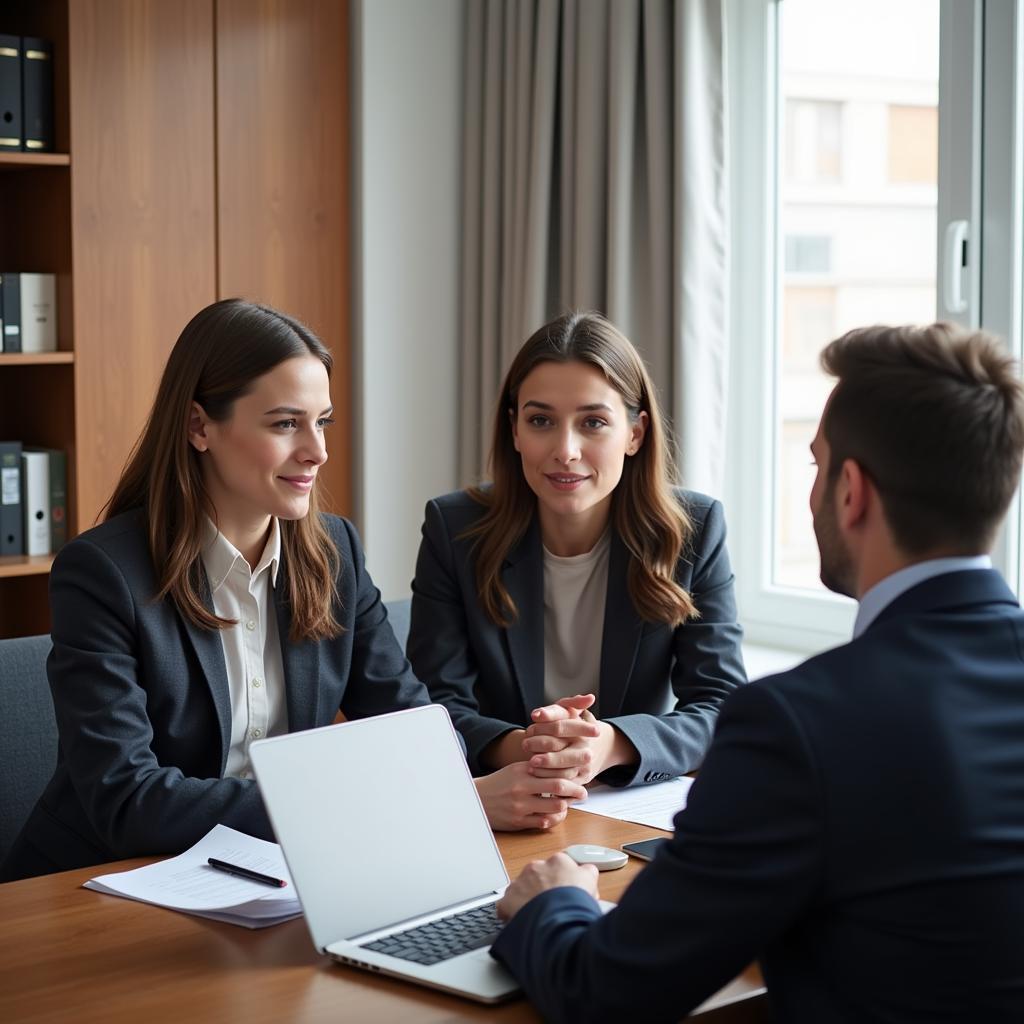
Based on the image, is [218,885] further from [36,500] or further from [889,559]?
[36,500]

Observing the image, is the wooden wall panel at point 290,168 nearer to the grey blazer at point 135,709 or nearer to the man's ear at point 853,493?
the grey blazer at point 135,709

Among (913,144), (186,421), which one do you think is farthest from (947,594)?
(913,144)

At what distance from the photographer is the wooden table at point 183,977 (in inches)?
49.1

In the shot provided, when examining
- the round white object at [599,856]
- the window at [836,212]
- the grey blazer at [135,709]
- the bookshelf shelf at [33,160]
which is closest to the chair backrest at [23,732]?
the grey blazer at [135,709]

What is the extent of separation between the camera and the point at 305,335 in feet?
6.69

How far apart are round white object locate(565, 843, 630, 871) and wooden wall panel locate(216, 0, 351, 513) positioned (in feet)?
6.98

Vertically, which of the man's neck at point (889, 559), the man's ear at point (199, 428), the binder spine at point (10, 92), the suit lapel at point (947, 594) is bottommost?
the suit lapel at point (947, 594)

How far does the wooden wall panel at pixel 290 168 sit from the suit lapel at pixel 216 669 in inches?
69.8

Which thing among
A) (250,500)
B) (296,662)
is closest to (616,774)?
(296,662)

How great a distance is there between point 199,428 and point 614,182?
5.21 ft

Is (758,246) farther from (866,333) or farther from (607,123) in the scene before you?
(866,333)

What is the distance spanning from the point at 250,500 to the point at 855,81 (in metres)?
1.91

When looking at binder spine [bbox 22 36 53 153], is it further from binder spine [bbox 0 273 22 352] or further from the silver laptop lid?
the silver laptop lid

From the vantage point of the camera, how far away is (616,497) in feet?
7.81
